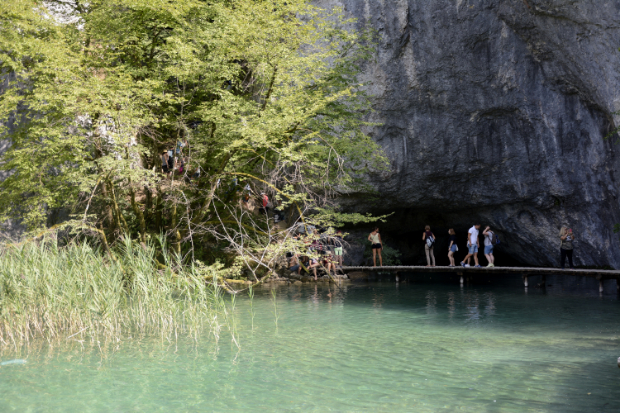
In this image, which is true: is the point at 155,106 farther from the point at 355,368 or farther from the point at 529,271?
the point at 529,271

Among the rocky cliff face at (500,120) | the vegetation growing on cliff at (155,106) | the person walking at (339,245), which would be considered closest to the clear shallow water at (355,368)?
the person walking at (339,245)

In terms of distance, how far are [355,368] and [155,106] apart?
8.51 m

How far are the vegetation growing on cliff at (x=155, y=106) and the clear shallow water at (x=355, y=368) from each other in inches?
124

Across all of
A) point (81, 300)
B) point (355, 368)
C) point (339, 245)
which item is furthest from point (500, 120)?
point (81, 300)

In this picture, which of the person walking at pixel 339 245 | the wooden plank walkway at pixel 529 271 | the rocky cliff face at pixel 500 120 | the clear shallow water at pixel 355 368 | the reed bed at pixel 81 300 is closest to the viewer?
the clear shallow water at pixel 355 368

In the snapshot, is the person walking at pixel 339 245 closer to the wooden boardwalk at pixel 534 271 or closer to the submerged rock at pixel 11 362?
the wooden boardwalk at pixel 534 271

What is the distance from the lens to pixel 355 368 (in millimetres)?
6805

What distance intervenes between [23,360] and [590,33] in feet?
50.1

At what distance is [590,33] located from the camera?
14.4m

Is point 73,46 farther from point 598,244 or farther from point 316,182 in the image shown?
point 598,244

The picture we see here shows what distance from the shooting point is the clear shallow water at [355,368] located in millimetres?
5520

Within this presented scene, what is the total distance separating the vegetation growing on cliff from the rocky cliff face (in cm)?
517

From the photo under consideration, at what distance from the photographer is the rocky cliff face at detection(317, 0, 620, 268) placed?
1669cm

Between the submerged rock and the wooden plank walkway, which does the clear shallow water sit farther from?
the wooden plank walkway
